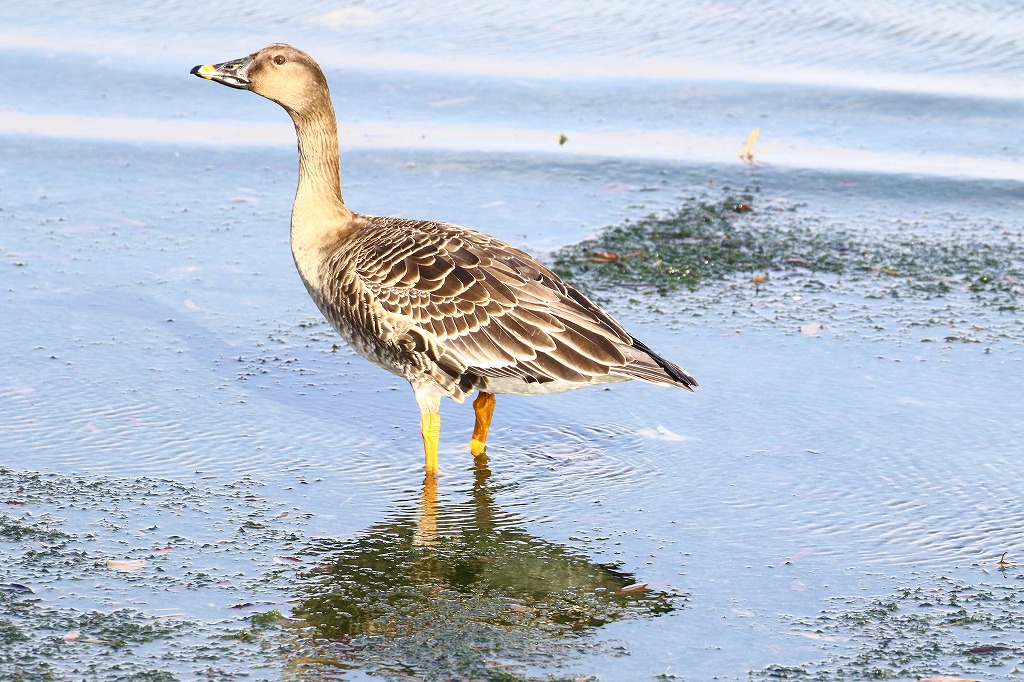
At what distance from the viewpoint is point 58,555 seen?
17.7 ft

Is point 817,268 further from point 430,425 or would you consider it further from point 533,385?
point 430,425

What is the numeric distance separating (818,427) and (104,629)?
3780mm

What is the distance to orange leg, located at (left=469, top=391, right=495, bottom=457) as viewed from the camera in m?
6.72

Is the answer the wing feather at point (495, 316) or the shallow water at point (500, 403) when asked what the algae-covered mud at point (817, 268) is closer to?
the shallow water at point (500, 403)

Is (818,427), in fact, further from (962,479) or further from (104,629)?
(104,629)

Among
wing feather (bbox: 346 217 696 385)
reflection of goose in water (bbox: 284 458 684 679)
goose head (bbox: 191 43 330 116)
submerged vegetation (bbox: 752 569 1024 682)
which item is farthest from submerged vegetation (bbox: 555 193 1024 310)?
submerged vegetation (bbox: 752 569 1024 682)

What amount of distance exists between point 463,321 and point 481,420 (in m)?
0.63

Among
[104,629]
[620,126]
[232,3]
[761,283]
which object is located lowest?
[104,629]

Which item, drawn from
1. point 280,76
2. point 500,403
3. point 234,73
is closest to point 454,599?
point 500,403

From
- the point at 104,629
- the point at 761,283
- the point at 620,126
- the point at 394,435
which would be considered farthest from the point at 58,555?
the point at 620,126

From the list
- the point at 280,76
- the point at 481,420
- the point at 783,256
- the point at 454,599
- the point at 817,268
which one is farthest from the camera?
the point at 783,256

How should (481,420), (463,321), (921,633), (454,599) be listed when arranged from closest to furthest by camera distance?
1. (921,633)
2. (454,599)
3. (463,321)
4. (481,420)

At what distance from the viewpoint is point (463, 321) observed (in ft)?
20.8

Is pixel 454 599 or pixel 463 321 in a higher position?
pixel 463 321
